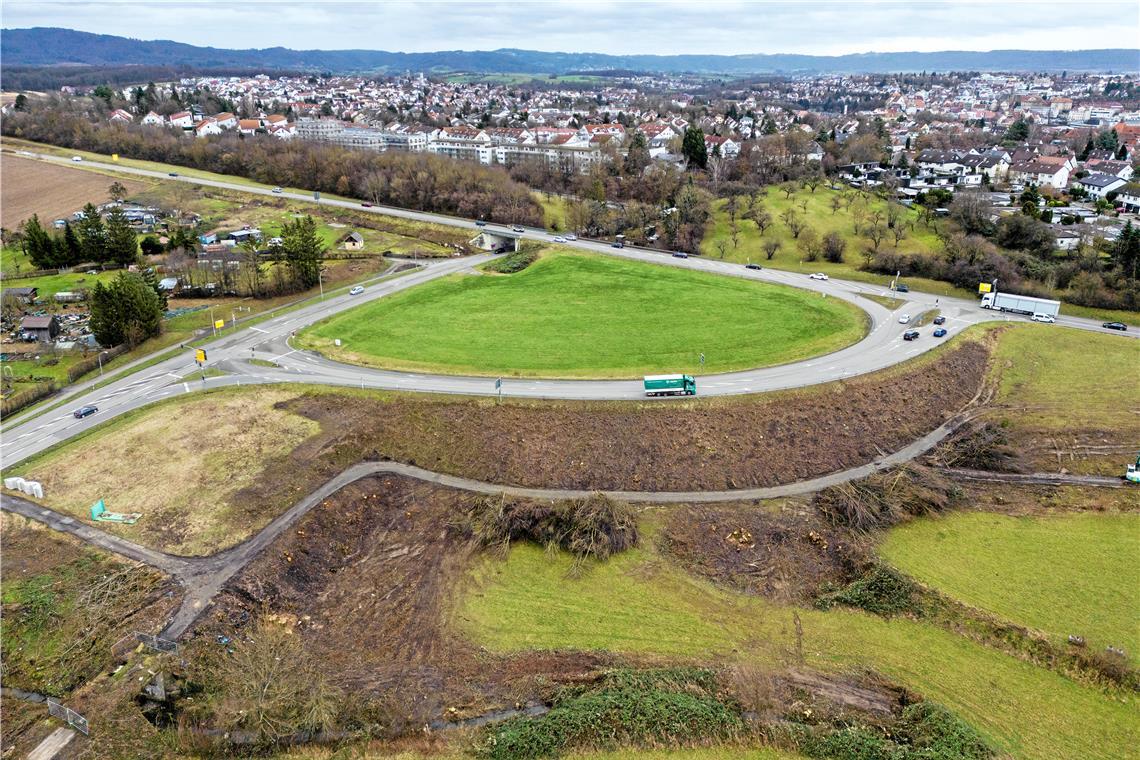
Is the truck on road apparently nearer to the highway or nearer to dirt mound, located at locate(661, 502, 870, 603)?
the highway

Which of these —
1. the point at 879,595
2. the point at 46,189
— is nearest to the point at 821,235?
the point at 879,595

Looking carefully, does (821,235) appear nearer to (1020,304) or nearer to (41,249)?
(1020,304)

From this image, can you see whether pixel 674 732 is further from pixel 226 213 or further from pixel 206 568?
pixel 226 213

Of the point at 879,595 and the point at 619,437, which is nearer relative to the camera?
the point at 879,595

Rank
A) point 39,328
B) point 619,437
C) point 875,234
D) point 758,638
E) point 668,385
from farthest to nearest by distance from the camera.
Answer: point 875,234, point 39,328, point 668,385, point 619,437, point 758,638

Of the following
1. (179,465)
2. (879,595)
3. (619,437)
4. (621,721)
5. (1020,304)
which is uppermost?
(1020,304)

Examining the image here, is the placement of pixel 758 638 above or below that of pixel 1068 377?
below

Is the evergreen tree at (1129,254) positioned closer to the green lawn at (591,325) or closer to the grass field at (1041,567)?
the green lawn at (591,325)
